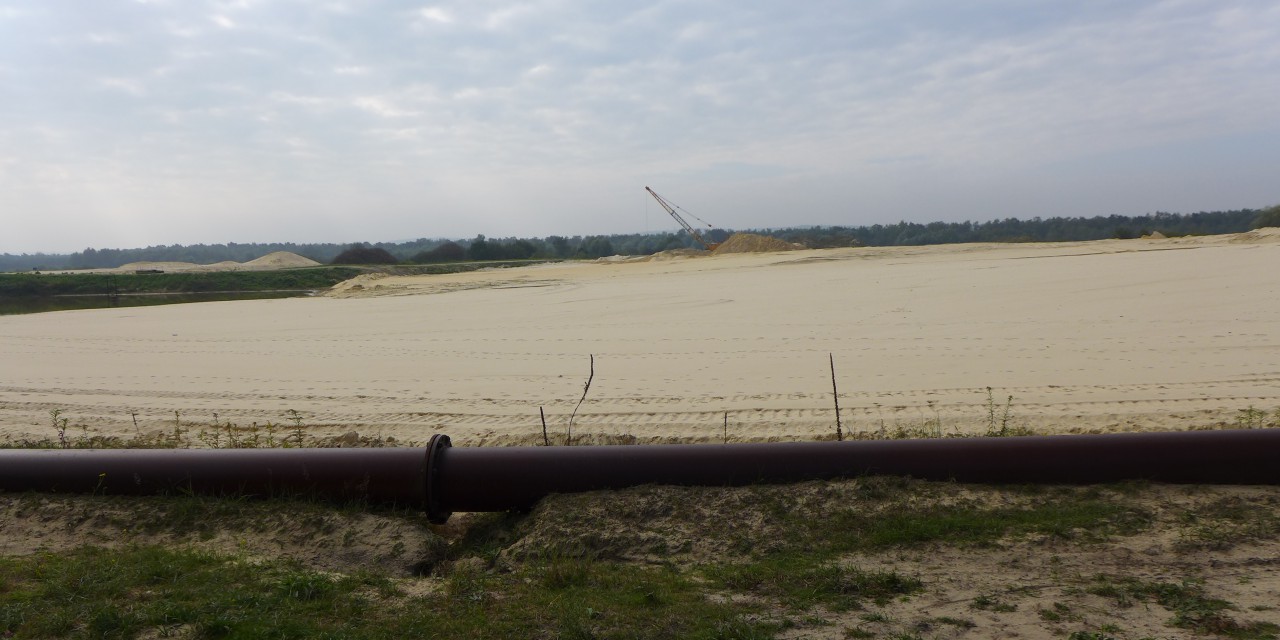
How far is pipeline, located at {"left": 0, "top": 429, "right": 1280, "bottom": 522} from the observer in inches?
235

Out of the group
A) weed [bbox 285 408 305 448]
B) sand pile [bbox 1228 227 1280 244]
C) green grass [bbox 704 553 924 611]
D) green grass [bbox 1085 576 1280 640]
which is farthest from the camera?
sand pile [bbox 1228 227 1280 244]

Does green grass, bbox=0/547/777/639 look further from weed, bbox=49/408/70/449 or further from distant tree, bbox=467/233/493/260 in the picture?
distant tree, bbox=467/233/493/260

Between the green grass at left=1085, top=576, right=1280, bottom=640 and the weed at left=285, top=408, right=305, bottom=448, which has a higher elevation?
the weed at left=285, top=408, right=305, bottom=448

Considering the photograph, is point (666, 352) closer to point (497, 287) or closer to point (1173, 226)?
point (497, 287)

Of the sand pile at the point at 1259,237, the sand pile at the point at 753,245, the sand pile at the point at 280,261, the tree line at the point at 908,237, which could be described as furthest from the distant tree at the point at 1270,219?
the sand pile at the point at 280,261

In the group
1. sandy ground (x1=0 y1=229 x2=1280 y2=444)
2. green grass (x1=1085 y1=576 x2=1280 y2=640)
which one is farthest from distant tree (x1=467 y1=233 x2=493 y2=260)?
green grass (x1=1085 y1=576 x2=1280 y2=640)

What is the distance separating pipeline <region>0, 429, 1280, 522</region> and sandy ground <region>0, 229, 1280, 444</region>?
2.12 meters

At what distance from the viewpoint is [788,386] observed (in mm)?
10742

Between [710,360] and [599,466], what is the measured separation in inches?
265

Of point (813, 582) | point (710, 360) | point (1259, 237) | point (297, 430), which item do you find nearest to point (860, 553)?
point (813, 582)

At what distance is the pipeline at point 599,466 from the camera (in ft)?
19.6

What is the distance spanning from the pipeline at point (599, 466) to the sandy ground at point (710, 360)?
6.94 feet

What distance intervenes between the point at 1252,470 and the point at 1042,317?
9.65 meters

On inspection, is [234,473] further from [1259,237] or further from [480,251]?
[480,251]
